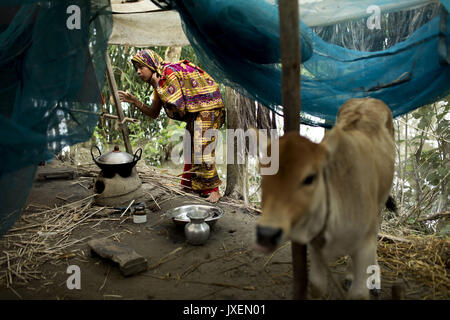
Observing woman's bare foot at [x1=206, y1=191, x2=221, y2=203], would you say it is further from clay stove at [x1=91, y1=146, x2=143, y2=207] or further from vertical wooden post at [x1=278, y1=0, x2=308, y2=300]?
vertical wooden post at [x1=278, y1=0, x2=308, y2=300]

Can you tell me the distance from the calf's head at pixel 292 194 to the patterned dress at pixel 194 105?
342 cm

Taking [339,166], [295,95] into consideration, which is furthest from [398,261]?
[295,95]

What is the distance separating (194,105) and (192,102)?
53mm

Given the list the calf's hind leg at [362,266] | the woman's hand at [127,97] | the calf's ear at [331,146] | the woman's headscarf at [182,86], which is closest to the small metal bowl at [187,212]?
the woman's headscarf at [182,86]

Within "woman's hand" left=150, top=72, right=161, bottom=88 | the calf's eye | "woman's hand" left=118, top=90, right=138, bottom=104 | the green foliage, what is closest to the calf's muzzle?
Result: the calf's eye

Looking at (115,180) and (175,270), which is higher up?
(115,180)

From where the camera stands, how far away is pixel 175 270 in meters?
3.23

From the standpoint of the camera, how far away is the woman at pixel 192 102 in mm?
4996

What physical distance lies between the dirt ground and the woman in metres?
1.07

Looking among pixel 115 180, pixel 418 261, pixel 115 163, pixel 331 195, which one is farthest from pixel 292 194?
pixel 115 180

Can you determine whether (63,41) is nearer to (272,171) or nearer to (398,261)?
(272,171)

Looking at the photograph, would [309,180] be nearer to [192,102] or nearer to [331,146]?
[331,146]

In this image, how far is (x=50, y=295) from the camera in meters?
2.81

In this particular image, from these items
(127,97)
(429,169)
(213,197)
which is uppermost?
(127,97)
